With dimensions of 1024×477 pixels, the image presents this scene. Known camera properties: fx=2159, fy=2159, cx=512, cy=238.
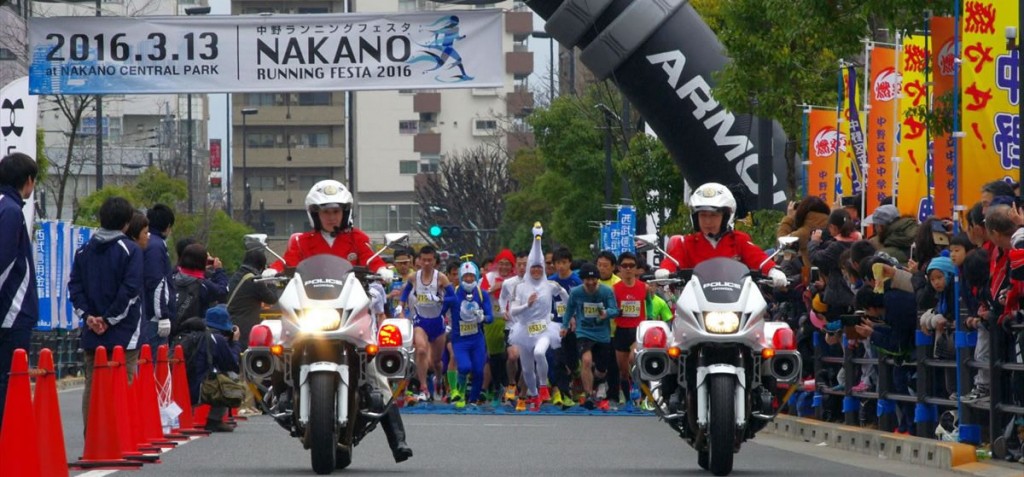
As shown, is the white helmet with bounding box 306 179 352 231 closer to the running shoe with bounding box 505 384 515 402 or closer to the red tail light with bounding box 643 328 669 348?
the red tail light with bounding box 643 328 669 348

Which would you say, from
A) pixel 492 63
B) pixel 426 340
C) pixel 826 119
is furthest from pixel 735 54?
pixel 426 340

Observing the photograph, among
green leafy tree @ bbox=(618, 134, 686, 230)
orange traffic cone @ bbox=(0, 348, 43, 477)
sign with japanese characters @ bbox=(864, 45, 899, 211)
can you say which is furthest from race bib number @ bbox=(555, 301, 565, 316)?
orange traffic cone @ bbox=(0, 348, 43, 477)

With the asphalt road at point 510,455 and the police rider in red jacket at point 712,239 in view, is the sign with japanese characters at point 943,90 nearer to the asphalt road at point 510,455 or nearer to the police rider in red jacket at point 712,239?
the asphalt road at point 510,455

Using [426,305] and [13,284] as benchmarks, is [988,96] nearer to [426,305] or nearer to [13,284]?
[13,284]

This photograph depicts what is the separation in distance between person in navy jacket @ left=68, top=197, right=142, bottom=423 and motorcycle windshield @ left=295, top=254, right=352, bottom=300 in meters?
1.58

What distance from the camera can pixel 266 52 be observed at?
27.2 metres

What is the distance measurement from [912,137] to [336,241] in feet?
27.3

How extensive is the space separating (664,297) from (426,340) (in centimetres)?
366

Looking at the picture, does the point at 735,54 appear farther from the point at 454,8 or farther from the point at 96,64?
the point at 96,64

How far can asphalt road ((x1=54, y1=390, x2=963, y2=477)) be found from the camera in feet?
42.4

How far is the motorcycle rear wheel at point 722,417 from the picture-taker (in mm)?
12203

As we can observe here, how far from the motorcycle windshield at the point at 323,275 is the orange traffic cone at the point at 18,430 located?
8.71 feet

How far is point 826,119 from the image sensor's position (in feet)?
82.9

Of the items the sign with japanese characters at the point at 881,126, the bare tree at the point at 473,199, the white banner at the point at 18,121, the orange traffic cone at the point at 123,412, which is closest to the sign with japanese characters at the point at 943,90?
the sign with japanese characters at the point at 881,126
